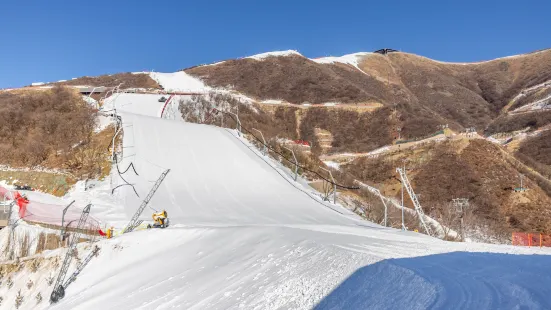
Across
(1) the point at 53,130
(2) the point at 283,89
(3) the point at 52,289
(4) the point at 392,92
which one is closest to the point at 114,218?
(3) the point at 52,289

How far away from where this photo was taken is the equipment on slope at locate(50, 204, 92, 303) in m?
9.87

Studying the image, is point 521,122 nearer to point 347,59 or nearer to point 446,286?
point 347,59

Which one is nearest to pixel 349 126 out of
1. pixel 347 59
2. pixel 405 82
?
pixel 347 59

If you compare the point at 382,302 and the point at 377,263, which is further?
the point at 377,263

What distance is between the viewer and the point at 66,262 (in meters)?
10.8

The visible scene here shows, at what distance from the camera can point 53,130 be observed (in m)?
22.6

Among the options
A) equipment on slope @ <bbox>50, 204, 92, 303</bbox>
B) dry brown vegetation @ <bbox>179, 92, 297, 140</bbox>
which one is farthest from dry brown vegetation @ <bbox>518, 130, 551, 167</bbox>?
equipment on slope @ <bbox>50, 204, 92, 303</bbox>

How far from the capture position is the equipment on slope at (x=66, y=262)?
987cm

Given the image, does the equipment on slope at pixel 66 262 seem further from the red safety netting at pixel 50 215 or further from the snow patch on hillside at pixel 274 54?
the snow patch on hillside at pixel 274 54

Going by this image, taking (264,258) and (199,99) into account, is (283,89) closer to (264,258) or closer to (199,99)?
(199,99)

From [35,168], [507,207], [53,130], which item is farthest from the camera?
[507,207]

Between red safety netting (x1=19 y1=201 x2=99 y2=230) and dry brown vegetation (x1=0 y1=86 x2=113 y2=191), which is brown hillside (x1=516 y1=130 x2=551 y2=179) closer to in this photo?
dry brown vegetation (x1=0 y1=86 x2=113 y2=191)

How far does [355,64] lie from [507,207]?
7663cm

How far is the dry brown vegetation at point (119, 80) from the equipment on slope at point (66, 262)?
50.8 m
